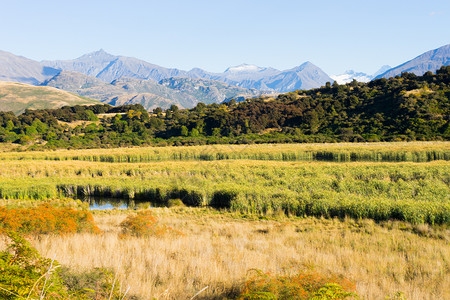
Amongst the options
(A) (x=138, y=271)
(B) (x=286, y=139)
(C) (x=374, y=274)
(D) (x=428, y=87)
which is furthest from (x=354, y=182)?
(D) (x=428, y=87)

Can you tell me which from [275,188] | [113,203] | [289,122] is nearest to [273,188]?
[275,188]

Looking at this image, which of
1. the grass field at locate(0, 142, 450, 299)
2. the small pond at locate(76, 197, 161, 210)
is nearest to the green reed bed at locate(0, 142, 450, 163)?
the grass field at locate(0, 142, 450, 299)

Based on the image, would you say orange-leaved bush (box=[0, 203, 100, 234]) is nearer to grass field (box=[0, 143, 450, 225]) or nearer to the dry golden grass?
the dry golden grass

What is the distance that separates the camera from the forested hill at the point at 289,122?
225 ft

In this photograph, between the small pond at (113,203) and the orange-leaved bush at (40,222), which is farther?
the small pond at (113,203)

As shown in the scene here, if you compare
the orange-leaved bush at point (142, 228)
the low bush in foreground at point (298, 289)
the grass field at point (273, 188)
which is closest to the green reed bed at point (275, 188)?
the grass field at point (273, 188)

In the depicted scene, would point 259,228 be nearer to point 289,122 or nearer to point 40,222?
point 40,222

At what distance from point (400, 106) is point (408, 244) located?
247 feet

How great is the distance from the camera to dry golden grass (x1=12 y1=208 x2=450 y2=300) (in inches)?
215

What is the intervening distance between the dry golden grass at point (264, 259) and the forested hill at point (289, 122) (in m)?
61.5

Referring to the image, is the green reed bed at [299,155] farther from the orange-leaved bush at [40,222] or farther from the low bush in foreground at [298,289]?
the low bush in foreground at [298,289]

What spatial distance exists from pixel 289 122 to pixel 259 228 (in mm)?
77084

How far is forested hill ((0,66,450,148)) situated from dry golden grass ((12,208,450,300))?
6146 cm

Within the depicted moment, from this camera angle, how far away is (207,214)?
657 inches
